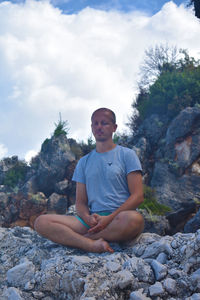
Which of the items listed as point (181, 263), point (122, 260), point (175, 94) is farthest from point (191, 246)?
point (175, 94)

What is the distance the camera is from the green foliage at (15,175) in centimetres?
1164

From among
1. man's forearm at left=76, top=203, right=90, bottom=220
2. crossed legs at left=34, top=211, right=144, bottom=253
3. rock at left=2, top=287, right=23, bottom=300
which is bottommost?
rock at left=2, top=287, right=23, bottom=300

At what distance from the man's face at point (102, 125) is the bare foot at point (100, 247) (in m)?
1.33

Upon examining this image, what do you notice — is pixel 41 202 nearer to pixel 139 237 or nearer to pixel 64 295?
pixel 139 237

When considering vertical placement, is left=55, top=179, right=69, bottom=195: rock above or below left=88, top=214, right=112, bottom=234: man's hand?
above

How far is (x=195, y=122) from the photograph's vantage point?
9203 mm

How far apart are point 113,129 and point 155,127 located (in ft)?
23.2

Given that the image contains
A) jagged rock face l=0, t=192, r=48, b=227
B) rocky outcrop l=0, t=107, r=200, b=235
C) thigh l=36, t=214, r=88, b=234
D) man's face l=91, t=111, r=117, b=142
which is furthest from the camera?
jagged rock face l=0, t=192, r=48, b=227

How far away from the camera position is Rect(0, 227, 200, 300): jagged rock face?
241cm

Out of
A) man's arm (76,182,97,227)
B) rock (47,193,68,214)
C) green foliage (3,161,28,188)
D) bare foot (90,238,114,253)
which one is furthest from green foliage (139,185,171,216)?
green foliage (3,161,28,188)

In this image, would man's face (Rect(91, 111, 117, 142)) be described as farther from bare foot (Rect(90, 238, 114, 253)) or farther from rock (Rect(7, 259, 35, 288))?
rock (Rect(7, 259, 35, 288))

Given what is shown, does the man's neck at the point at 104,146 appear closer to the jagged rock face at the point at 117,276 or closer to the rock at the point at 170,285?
the jagged rock face at the point at 117,276

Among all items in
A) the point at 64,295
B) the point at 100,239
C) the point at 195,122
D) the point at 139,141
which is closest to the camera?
the point at 64,295

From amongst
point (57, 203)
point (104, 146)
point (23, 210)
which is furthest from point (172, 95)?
point (104, 146)
